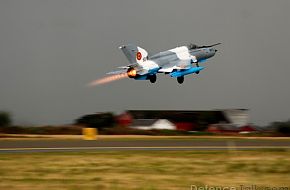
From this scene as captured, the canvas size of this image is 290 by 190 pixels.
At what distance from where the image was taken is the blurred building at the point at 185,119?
3219 inches

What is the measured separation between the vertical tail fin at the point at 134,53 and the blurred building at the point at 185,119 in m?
38.4

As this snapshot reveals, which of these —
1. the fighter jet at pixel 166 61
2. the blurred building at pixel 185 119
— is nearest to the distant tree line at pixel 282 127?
the blurred building at pixel 185 119

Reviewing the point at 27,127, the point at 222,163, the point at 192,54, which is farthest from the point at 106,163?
the point at 27,127

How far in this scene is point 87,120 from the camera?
3132 inches

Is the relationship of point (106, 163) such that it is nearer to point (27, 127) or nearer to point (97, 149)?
point (97, 149)

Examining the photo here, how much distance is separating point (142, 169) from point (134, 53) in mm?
14768

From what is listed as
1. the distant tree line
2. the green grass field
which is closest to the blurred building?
the distant tree line

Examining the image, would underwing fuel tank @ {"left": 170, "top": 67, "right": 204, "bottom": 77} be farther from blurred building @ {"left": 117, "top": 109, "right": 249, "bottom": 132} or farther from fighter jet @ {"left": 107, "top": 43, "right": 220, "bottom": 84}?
blurred building @ {"left": 117, "top": 109, "right": 249, "bottom": 132}

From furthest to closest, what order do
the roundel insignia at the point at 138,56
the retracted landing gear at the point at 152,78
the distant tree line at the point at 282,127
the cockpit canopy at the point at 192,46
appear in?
the distant tree line at the point at 282,127 → the cockpit canopy at the point at 192,46 → the roundel insignia at the point at 138,56 → the retracted landing gear at the point at 152,78

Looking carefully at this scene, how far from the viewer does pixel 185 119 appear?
87062mm

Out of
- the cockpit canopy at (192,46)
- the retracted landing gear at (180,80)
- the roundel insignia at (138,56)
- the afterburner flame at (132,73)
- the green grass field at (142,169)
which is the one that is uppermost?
the cockpit canopy at (192,46)

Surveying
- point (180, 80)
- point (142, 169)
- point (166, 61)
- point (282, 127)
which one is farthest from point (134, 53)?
point (282, 127)

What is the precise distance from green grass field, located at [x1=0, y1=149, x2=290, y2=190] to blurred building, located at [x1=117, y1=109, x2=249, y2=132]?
144ft

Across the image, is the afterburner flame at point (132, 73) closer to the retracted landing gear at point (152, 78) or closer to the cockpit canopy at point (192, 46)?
the retracted landing gear at point (152, 78)
